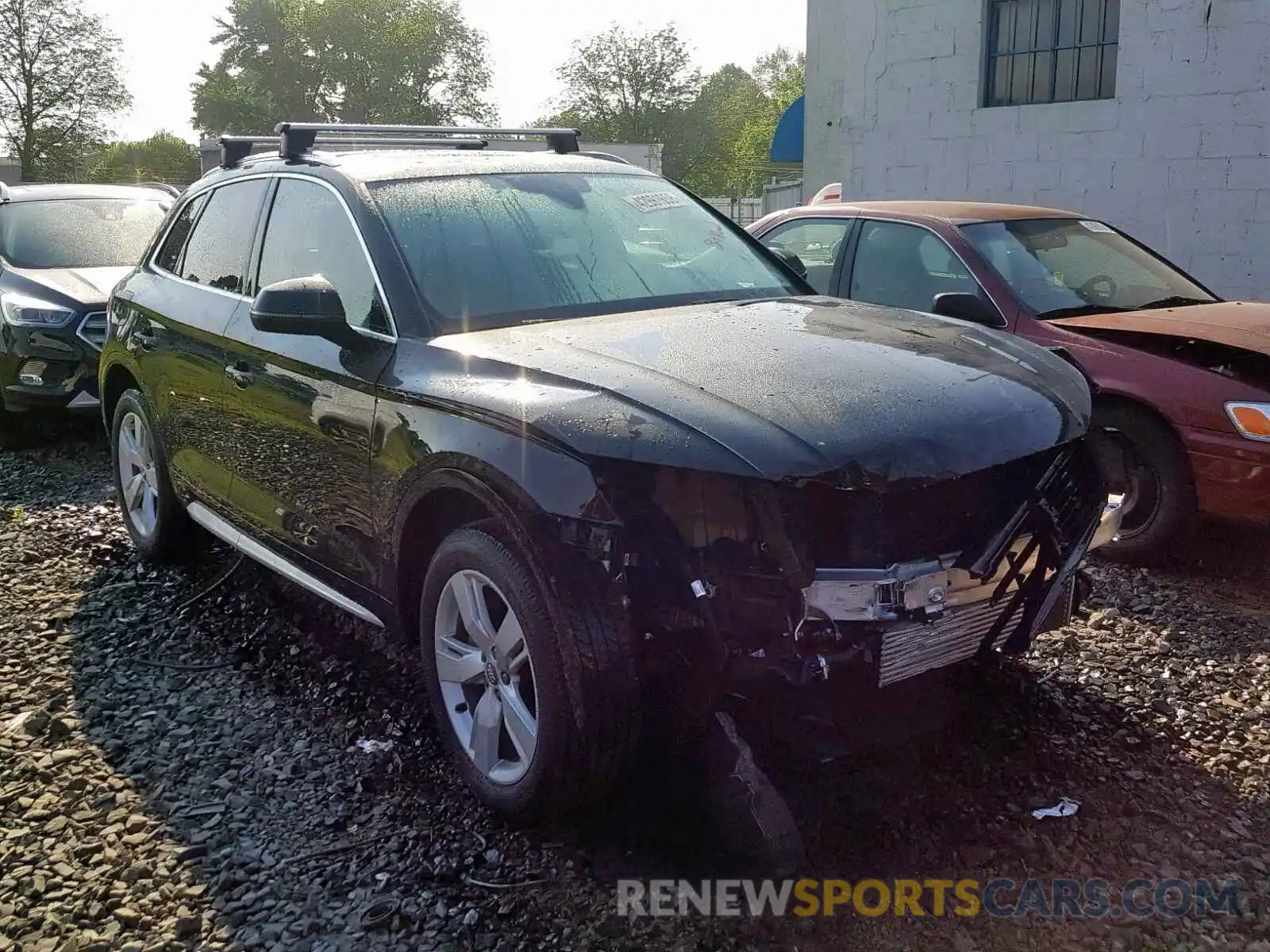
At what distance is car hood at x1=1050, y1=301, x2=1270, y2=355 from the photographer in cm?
491

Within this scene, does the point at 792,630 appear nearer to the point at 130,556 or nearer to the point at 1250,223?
the point at 130,556

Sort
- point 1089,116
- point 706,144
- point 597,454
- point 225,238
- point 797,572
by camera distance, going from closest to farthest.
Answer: point 797,572 < point 597,454 < point 225,238 < point 1089,116 < point 706,144

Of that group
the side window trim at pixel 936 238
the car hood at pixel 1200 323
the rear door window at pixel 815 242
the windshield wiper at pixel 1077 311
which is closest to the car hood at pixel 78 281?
the rear door window at pixel 815 242

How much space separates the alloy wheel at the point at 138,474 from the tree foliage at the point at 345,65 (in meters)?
66.9

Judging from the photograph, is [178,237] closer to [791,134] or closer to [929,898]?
[929,898]

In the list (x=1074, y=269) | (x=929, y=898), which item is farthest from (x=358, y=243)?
(x=1074, y=269)

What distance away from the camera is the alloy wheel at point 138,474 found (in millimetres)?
5270

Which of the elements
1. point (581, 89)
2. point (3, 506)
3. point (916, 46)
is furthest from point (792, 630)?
point (581, 89)

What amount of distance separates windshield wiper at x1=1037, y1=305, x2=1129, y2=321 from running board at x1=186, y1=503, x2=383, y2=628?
349 centimetres

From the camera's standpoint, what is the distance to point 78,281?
27.3 ft

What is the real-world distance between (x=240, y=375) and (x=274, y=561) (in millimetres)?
684

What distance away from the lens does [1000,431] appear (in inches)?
115

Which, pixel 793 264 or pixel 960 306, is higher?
pixel 793 264

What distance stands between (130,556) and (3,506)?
4.69 feet
